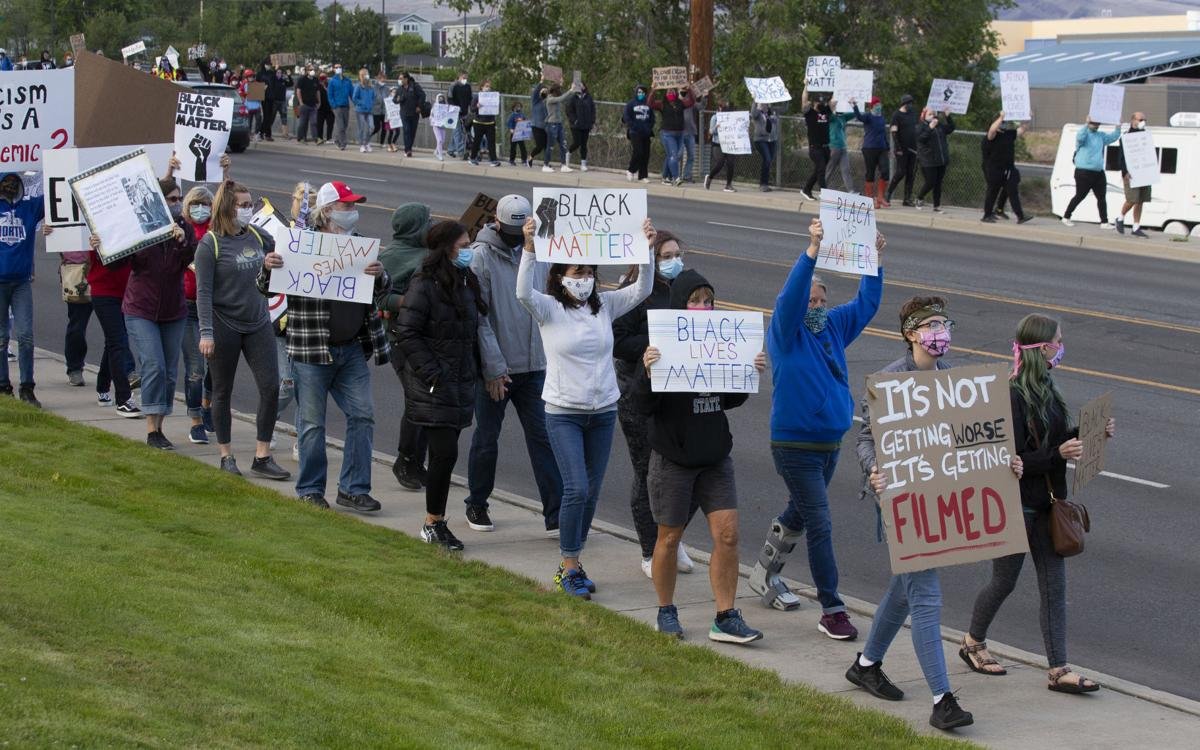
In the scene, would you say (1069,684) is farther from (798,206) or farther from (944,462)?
(798,206)

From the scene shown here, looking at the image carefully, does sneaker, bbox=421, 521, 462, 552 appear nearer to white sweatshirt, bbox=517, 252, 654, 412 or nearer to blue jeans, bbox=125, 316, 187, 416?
white sweatshirt, bbox=517, 252, 654, 412

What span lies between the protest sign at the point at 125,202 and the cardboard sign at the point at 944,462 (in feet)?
19.9

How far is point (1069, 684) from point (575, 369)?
2819 mm

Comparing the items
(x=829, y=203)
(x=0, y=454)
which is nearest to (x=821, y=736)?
(x=829, y=203)

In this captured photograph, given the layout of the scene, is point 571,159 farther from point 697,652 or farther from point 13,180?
point 697,652

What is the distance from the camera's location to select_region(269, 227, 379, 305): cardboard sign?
9.48m

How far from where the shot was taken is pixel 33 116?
39.7ft

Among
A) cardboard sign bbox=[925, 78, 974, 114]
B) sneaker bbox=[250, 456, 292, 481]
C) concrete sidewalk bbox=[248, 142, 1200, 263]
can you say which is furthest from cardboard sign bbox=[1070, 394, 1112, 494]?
cardboard sign bbox=[925, 78, 974, 114]

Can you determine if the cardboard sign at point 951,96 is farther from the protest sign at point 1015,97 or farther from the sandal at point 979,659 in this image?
the sandal at point 979,659

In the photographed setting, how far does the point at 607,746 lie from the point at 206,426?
6.67m

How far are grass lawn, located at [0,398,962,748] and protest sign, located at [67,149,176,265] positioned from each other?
2424 millimetres

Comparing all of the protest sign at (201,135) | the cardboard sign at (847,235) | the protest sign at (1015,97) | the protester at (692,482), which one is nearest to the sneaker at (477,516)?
the protester at (692,482)

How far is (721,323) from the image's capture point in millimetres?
7703

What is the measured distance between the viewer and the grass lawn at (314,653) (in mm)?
5414
